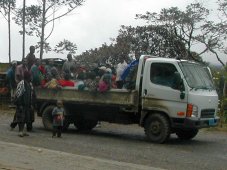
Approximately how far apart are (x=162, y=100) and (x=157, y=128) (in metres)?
0.75

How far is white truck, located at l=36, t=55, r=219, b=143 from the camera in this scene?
1254 cm

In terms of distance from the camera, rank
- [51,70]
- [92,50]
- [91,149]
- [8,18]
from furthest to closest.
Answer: [92,50] → [8,18] → [51,70] → [91,149]

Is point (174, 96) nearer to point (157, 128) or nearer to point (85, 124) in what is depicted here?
point (157, 128)

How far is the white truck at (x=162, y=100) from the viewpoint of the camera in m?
12.5

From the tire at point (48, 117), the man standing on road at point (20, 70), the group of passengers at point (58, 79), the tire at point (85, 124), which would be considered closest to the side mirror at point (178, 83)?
the group of passengers at point (58, 79)

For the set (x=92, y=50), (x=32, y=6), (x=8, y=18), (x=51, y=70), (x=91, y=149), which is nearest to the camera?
(x=91, y=149)

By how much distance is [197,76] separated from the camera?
1309cm

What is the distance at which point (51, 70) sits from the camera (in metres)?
15.4

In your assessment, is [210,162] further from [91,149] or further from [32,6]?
[32,6]

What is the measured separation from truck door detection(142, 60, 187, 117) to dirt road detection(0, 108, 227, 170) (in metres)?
0.95

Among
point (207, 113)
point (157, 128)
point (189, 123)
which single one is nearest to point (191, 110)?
point (189, 123)

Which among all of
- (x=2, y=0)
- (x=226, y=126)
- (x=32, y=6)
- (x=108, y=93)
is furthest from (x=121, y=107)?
(x=2, y=0)

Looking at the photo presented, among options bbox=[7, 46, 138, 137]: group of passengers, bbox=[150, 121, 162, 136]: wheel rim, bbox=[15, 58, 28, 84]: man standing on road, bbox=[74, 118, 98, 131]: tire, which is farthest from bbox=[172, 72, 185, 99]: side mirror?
bbox=[15, 58, 28, 84]: man standing on road

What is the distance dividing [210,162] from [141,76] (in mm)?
3451
